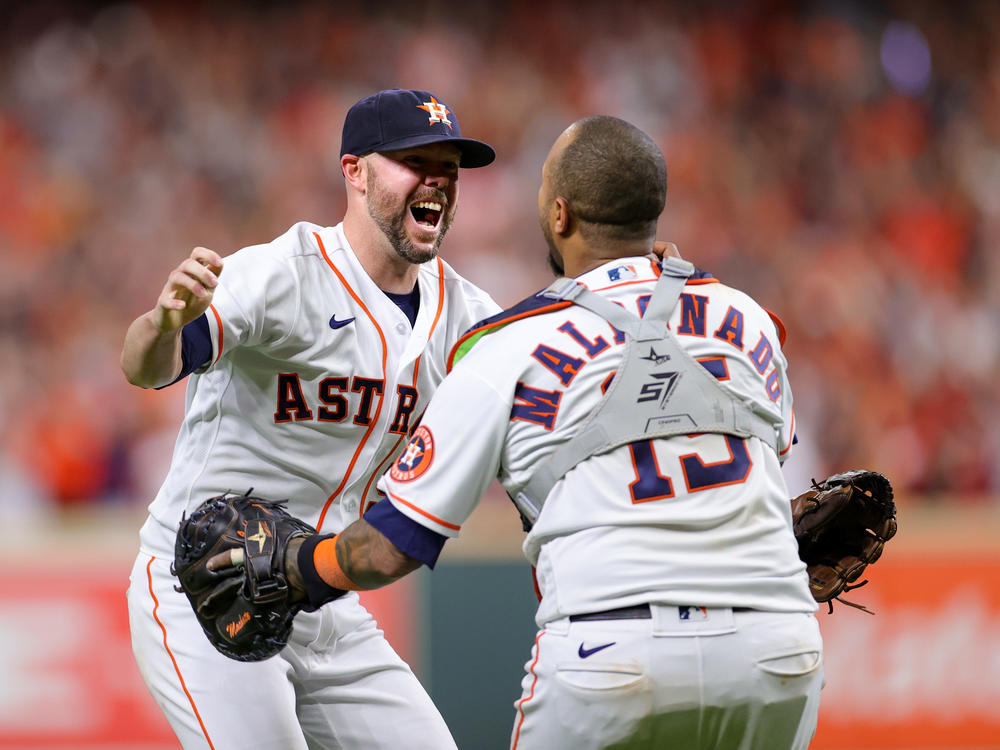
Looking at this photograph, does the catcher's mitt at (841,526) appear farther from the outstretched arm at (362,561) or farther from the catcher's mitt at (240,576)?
the catcher's mitt at (240,576)

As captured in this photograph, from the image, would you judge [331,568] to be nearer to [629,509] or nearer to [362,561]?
[362,561]

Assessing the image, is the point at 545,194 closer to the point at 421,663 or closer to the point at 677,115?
the point at 421,663

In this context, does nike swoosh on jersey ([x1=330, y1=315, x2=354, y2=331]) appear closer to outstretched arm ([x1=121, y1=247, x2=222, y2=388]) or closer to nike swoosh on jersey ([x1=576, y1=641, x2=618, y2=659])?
outstretched arm ([x1=121, y1=247, x2=222, y2=388])

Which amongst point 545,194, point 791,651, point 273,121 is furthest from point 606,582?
point 273,121

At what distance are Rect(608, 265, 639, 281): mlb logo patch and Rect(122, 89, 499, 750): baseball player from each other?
3.37 feet

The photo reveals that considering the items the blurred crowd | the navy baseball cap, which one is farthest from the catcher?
the blurred crowd

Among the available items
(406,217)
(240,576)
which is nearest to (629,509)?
(240,576)

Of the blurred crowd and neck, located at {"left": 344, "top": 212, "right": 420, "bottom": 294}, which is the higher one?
the blurred crowd

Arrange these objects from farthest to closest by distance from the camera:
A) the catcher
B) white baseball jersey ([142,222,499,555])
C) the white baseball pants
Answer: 1. white baseball jersey ([142,222,499,555])
2. the catcher
3. the white baseball pants

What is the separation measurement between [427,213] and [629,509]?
1.52 meters

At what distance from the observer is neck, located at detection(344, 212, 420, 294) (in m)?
3.71

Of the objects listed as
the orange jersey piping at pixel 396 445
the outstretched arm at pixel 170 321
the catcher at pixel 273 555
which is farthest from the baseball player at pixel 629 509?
the orange jersey piping at pixel 396 445

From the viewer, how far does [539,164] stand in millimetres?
10773

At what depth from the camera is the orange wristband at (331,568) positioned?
8.80 feet
